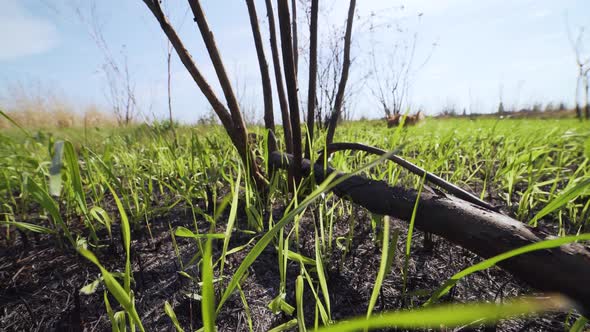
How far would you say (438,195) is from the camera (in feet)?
1.65

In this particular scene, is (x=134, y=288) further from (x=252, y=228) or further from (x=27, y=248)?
(x=27, y=248)

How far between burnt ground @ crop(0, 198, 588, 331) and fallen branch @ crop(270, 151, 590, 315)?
0.11m

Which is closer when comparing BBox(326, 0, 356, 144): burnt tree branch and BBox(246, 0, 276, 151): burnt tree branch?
BBox(246, 0, 276, 151): burnt tree branch

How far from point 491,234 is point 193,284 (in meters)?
0.57

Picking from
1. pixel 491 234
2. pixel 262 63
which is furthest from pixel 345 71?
pixel 491 234

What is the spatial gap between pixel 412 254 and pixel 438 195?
0.80ft

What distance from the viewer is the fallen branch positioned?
321mm

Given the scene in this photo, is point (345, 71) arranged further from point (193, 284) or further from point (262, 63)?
point (193, 284)

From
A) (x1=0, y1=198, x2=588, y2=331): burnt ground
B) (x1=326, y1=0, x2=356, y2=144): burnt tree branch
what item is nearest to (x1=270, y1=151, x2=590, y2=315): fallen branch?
(x1=0, y1=198, x2=588, y2=331): burnt ground

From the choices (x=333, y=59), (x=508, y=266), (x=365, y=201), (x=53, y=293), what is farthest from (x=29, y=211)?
(x=333, y=59)

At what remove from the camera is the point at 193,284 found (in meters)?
0.57

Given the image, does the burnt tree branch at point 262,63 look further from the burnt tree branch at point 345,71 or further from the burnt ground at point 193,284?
the burnt ground at point 193,284

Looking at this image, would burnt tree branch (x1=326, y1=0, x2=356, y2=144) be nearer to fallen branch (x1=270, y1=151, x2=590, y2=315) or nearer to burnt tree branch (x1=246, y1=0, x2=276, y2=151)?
burnt tree branch (x1=246, y1=0, x2=276, y2=151)

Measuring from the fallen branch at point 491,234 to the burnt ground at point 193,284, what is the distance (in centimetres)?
11
